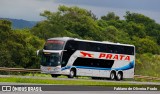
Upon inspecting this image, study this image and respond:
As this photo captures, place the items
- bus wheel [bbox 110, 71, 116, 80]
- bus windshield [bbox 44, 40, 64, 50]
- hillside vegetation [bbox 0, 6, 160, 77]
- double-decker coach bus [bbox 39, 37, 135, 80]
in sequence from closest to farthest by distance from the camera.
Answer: bus windshield [bbox 44, 40, 64, 50] < double-decker coach bus [bbox 39, 37, 135, 80] < bus wheel [bbox 110, 71, 116, 80] < hillside vegetation [bbox 0, 6, 160, 77]

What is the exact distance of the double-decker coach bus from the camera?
1805 inches

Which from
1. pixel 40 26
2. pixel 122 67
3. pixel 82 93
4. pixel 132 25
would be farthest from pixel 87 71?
pixel 132 25

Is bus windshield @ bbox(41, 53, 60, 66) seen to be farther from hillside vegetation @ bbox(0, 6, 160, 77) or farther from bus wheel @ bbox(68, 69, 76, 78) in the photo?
hillside vegetation @ bbox(0, 6, 160, 77)

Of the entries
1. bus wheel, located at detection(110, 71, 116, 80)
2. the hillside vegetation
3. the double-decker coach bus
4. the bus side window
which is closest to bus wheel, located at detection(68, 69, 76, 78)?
the double-decker coach bus

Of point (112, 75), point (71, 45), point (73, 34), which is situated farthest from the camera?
point (73, 34)

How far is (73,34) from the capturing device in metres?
83.6

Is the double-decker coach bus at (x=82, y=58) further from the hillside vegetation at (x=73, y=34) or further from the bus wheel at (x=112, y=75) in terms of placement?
the hillside vegetation at (x=73, y=34)

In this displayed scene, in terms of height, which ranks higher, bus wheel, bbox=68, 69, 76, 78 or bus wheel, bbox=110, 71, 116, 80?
bus wheel, bbox=68, 69, 76, 78

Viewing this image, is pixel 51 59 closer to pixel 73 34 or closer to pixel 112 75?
pixel 112 75

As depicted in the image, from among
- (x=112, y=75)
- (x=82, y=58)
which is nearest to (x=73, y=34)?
(x=112, y=75)

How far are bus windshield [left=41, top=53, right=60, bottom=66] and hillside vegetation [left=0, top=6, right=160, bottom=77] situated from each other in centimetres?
1235

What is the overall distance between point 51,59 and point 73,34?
3725 cm

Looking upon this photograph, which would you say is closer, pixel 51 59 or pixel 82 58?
pixel 51 59

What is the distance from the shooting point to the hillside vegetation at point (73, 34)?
60.2m
